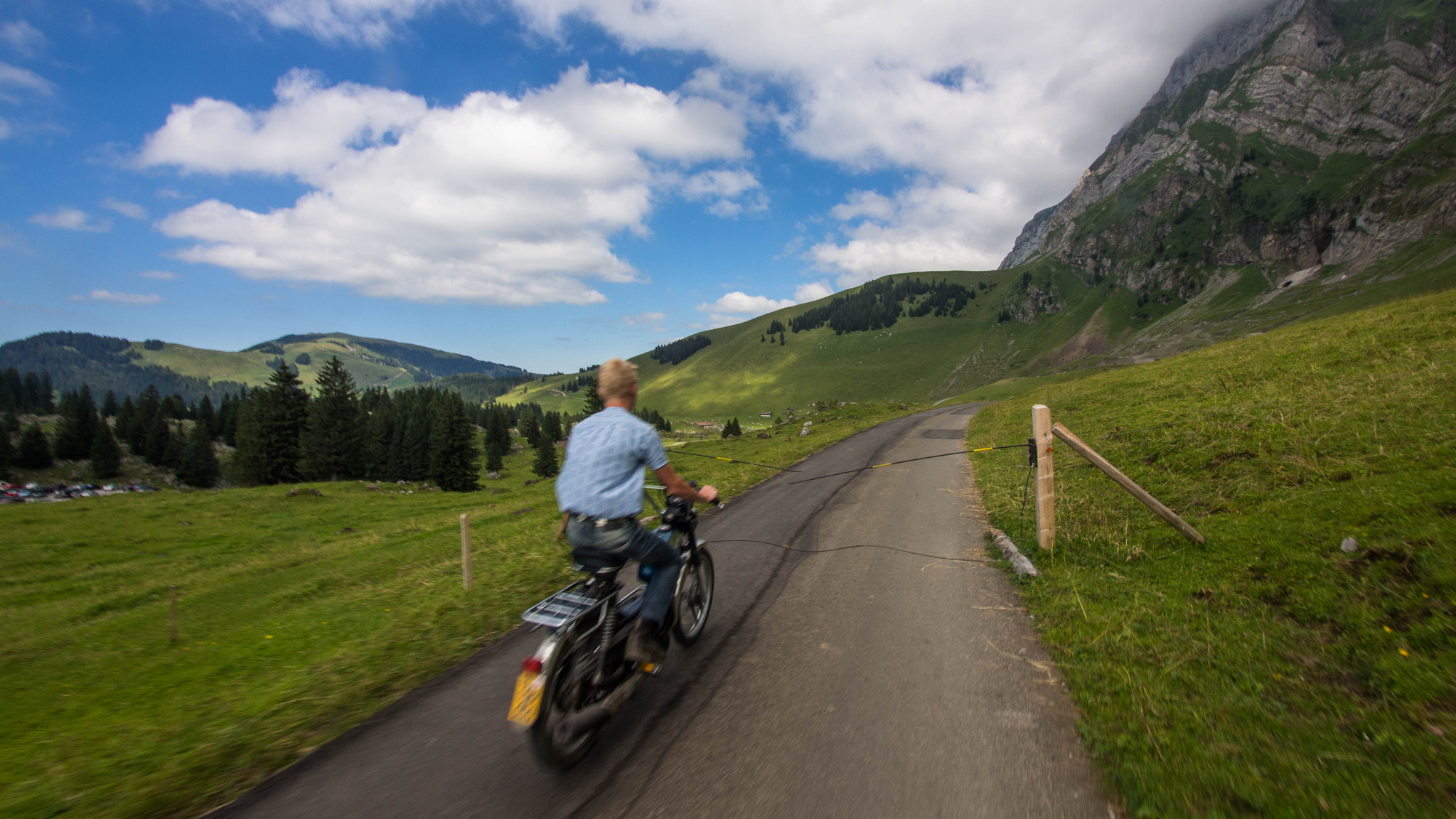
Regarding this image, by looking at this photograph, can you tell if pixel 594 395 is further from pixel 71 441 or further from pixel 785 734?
pixel 71 441

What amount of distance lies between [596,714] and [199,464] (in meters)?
123

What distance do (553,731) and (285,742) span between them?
2.59 metres

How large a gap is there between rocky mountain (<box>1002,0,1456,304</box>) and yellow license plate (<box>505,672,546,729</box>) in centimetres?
15072

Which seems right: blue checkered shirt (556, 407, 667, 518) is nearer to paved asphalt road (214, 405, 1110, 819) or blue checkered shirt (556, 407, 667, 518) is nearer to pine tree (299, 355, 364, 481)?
paved asphalt road (214, 405, 1110, 819)

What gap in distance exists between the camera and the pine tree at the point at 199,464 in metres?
90.2

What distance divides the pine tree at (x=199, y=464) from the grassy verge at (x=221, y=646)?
282 feet

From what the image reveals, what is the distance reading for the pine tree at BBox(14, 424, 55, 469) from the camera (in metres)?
88.7

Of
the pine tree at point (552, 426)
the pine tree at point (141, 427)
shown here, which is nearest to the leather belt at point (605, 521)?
the pine tree at point (552, 426)

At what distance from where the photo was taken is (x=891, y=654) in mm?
5578

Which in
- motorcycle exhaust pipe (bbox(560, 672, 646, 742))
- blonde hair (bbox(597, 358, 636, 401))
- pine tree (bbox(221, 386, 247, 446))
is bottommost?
motorcycle exhaust pipe (bbox(560, 672, 646, 742))

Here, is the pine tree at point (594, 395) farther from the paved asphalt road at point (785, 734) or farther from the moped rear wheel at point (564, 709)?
the paved asphalt road at point (785, 734)

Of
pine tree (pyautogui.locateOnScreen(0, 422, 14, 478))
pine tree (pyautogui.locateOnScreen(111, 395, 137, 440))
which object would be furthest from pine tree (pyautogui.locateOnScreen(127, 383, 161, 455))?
pine tree (pyautogui.locateOnScreen(0, 422, 14, 478))

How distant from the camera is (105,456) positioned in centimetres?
9088

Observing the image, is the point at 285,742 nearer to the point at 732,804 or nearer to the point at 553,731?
the point at 553,731
